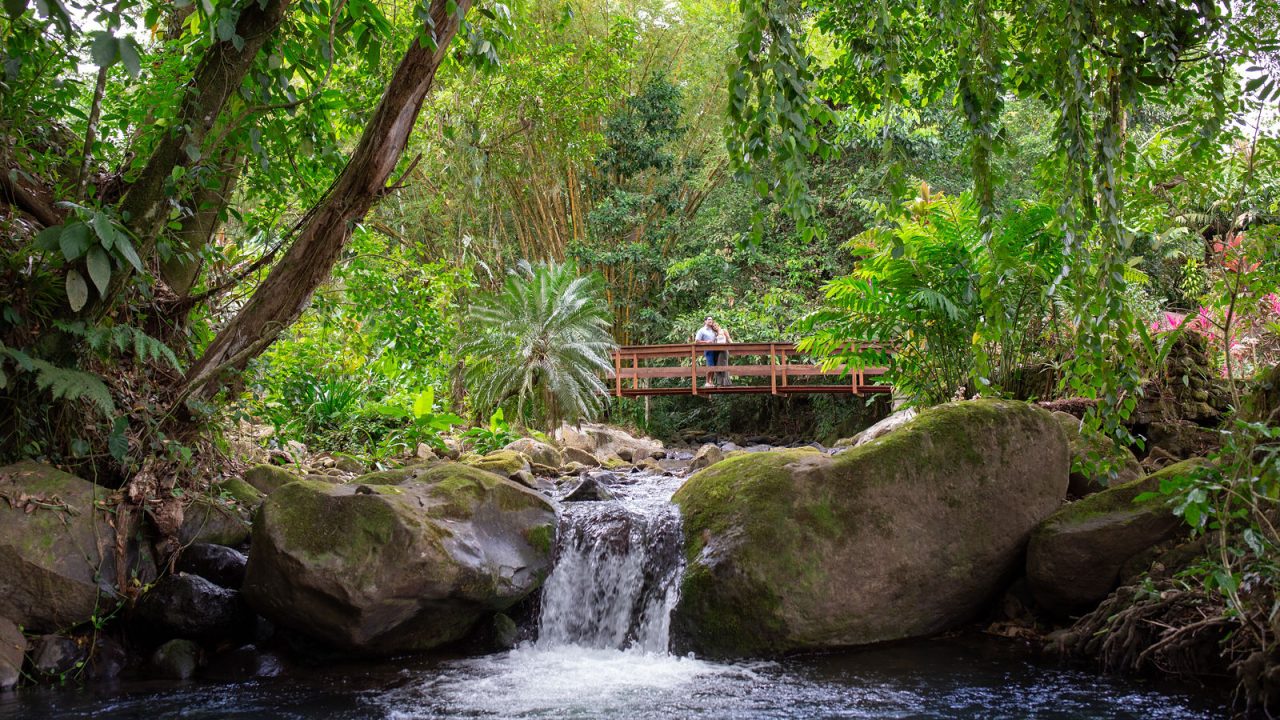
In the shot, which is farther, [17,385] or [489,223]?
[489,223]

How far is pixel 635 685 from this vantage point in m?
4.79

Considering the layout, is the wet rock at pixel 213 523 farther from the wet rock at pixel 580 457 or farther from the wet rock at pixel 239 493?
the wet rock at pixel 580 457

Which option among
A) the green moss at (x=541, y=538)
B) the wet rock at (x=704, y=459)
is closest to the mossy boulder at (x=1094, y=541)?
the green moss at (x=541, y=538)

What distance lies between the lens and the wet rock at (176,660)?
492 centimetres

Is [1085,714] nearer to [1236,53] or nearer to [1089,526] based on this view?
[1089,526]

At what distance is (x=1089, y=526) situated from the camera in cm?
536

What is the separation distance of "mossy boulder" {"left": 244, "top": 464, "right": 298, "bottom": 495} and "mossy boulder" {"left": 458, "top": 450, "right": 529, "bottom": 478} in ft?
7.34

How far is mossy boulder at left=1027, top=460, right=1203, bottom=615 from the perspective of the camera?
5.17 m

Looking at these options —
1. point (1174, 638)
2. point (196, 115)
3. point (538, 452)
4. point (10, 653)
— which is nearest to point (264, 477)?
point (10, 653)

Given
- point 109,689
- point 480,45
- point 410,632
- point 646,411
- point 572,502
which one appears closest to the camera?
point 480,45

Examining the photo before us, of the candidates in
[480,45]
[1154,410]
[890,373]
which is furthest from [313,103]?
[1154,410]

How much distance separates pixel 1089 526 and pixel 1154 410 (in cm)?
264

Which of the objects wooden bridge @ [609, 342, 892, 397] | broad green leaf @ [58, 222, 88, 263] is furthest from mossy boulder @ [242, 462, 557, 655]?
wooden bridge @ [609, 342, 892, 397]

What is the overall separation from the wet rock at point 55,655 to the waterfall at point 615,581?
2532 mm
